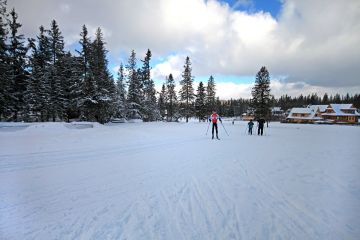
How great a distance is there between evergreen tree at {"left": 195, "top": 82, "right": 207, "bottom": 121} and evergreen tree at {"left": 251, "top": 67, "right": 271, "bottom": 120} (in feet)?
46.1

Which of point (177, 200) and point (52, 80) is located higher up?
point (52, 80)

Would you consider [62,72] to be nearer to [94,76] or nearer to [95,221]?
[94,76]

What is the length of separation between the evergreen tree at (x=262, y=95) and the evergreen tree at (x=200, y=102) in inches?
554

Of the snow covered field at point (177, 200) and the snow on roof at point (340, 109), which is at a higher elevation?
the snow on roof at point (340, 109)

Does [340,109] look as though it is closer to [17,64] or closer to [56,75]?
[56,75]

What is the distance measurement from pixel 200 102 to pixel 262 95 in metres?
16.4

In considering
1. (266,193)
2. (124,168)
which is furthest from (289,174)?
(124,168)

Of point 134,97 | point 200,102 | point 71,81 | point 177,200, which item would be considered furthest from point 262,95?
point 177,200

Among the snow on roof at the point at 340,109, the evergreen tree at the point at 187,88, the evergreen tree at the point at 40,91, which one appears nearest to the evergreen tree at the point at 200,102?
the evergreen tree at the point at 187,88

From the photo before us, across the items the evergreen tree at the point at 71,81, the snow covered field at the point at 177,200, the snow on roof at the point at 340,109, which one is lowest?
the snow covered field at the point at 177,200

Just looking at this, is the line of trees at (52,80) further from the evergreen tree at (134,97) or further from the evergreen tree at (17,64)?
the evergreen tree at (134,97)

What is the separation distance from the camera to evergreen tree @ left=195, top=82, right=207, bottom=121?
53375mm

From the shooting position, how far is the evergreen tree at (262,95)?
137 ft

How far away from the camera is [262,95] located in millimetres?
42188
